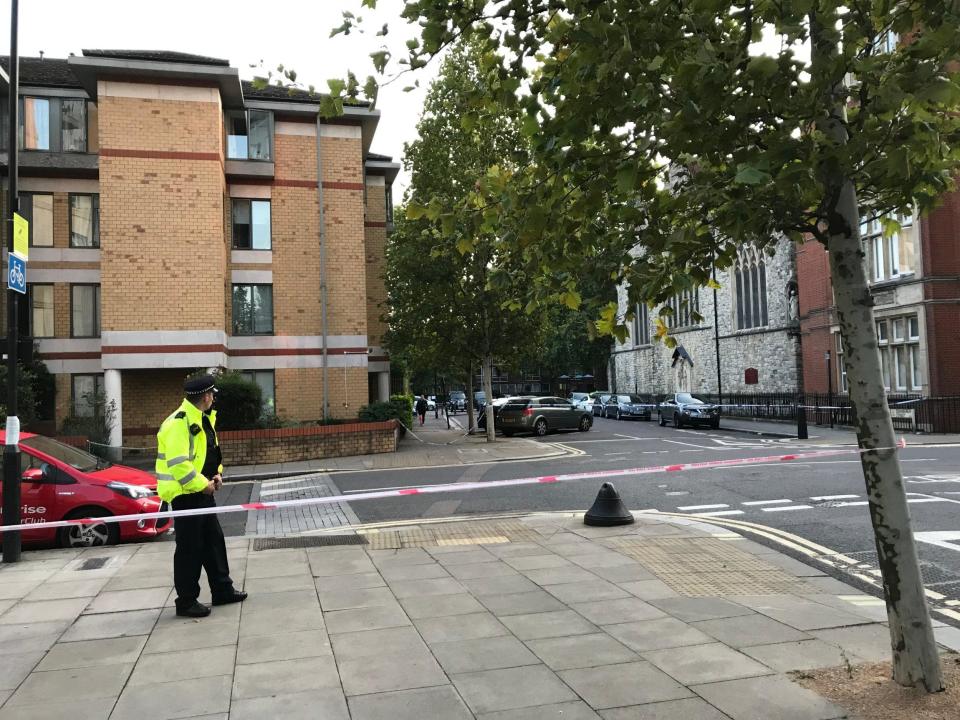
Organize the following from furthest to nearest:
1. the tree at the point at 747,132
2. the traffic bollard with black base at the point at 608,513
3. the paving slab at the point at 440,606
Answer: the traffic bollard with black base at the point at 608,513, the paving slab at the point at 440,606, the tree at the point at 747,132

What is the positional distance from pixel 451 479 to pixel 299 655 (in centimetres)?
1038

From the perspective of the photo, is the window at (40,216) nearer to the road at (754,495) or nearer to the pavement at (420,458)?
the pavement at (420,458)

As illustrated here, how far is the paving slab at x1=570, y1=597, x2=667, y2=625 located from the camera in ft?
17.6

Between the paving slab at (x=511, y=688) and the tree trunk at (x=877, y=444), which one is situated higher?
the tree trunk at (x=877, y=444)

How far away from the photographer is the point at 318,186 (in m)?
24.5

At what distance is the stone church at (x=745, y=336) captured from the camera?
36.1 m

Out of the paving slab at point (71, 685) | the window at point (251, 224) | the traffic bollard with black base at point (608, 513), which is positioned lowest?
the paving slab at point (71, 685)

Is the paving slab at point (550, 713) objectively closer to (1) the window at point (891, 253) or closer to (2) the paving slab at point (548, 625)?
(2) the paving slab at point (548, 625)

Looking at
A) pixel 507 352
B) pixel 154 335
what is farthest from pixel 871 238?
pixel 154 335

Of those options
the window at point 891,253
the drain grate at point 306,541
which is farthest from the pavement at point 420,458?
the window at point 891,253

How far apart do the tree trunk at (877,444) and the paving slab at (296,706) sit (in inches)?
116

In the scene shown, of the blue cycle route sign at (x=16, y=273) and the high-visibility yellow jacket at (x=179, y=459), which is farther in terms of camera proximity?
the blue cycle route sign at (x=16, y=273)

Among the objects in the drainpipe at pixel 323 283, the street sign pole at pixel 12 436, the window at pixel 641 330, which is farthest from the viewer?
the window at pixel 641 330

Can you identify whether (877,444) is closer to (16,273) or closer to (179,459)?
(179,459)
